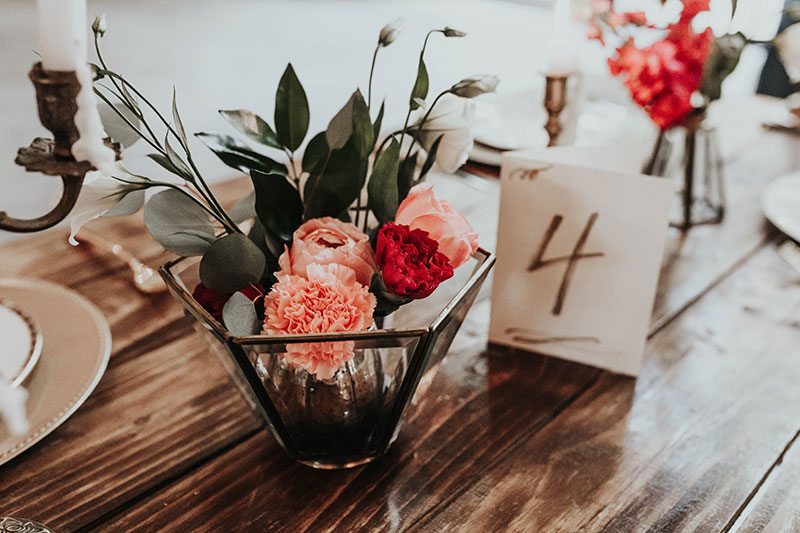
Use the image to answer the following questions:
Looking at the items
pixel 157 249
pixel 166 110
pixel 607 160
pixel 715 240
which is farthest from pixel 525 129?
pixel 166 110

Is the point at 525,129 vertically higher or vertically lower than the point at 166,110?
higher

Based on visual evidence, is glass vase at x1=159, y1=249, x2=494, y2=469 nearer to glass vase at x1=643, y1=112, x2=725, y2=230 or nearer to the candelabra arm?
the candelabra arm

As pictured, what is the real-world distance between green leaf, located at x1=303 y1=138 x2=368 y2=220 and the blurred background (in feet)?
4.66

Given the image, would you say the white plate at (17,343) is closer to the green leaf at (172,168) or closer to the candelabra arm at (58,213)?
the candelabra arm at (58,213)

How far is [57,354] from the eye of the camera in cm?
69

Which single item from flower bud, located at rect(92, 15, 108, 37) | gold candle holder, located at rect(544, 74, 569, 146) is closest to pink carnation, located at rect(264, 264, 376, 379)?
flower bud, located at rect(92, 15, 108, 37)

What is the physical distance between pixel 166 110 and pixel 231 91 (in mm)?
423

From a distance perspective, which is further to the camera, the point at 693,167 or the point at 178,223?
the point at 693,167

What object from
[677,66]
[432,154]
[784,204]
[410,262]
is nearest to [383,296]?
[410,262]

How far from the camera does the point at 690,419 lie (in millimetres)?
659

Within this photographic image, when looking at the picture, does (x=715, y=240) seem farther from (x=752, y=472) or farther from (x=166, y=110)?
(x=166, y=110)

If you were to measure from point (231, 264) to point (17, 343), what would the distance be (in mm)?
264

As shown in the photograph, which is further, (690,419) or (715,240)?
(715,240)

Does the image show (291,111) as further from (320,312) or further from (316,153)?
(320,312)
